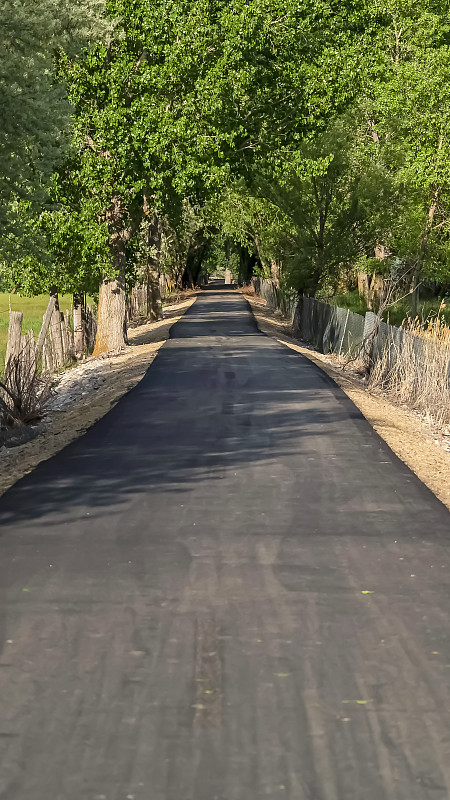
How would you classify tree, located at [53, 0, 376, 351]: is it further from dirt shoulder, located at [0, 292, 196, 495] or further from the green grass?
the green grass

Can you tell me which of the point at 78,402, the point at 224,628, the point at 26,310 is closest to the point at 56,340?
the point at 78,402

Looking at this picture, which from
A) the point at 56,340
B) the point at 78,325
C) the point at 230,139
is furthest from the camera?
the point at 78,325

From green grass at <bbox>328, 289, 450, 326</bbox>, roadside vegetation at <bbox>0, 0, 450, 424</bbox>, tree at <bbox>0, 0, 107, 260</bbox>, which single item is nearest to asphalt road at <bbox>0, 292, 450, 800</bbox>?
tree at <bbox>0, 0, 107, 260</bbox>

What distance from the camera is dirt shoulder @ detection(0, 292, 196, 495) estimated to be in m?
13.2

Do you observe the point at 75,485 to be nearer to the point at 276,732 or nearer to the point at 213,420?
the point at 213,420

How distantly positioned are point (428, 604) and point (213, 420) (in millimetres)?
8321

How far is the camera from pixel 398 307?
46.2m

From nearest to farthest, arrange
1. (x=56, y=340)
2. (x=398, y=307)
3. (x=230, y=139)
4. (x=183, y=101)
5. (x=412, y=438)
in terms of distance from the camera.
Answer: (x=412, y=438), (x=230, y=139), (x=183, y=101), (x=56, y=340), (x=398, y=307)

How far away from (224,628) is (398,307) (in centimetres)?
4121

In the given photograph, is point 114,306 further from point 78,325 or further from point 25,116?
point 25,116

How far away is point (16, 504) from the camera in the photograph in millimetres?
9492

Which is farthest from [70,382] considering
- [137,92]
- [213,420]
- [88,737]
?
[88,737]

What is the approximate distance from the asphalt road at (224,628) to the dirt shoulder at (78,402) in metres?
1.35

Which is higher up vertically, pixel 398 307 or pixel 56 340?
pixel 398 307
